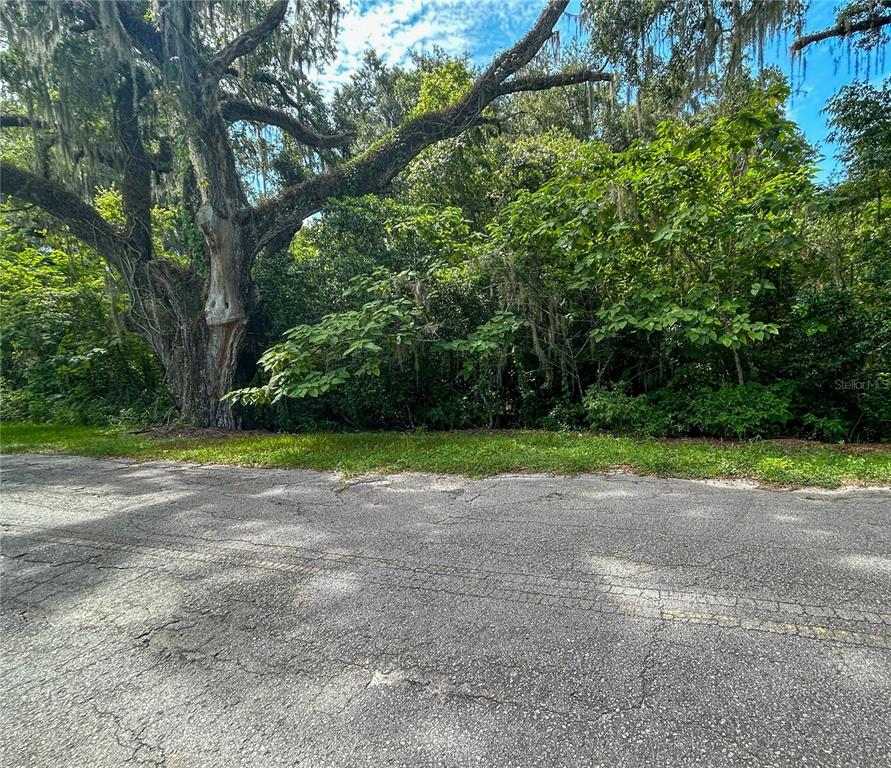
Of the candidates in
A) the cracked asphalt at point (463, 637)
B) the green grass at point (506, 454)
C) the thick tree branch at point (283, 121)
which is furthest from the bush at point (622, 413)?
the thick tree branch at point (283, 121)

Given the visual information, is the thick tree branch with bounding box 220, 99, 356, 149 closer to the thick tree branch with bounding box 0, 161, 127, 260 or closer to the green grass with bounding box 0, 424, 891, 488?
the thick tree branch with bounding box 0, 161, 127, 260

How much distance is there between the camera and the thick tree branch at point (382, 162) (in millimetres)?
9891

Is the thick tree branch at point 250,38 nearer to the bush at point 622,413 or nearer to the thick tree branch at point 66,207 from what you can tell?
the thick tree branch at point 66,207

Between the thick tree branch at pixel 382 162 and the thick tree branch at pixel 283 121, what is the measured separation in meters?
2.46

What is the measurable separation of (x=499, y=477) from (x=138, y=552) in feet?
10.9

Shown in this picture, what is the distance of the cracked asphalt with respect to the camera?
1576 millimetres

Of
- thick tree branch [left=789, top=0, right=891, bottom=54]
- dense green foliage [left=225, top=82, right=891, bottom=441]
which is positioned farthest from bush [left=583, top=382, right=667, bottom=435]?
thick tree branch [left=789, top=0, right=891, bottom=54]

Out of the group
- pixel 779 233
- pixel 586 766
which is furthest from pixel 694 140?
pixel 586 766

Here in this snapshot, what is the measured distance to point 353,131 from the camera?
1297 centimetres

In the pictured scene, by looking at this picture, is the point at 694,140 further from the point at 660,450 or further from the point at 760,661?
the point at 760,661

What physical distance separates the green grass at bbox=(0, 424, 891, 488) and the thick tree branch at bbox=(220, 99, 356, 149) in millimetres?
7506

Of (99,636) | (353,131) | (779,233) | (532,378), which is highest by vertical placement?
(353,131)

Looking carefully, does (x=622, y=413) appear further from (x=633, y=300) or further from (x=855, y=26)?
(x=855, y=26)

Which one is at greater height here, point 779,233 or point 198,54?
point 198,54
